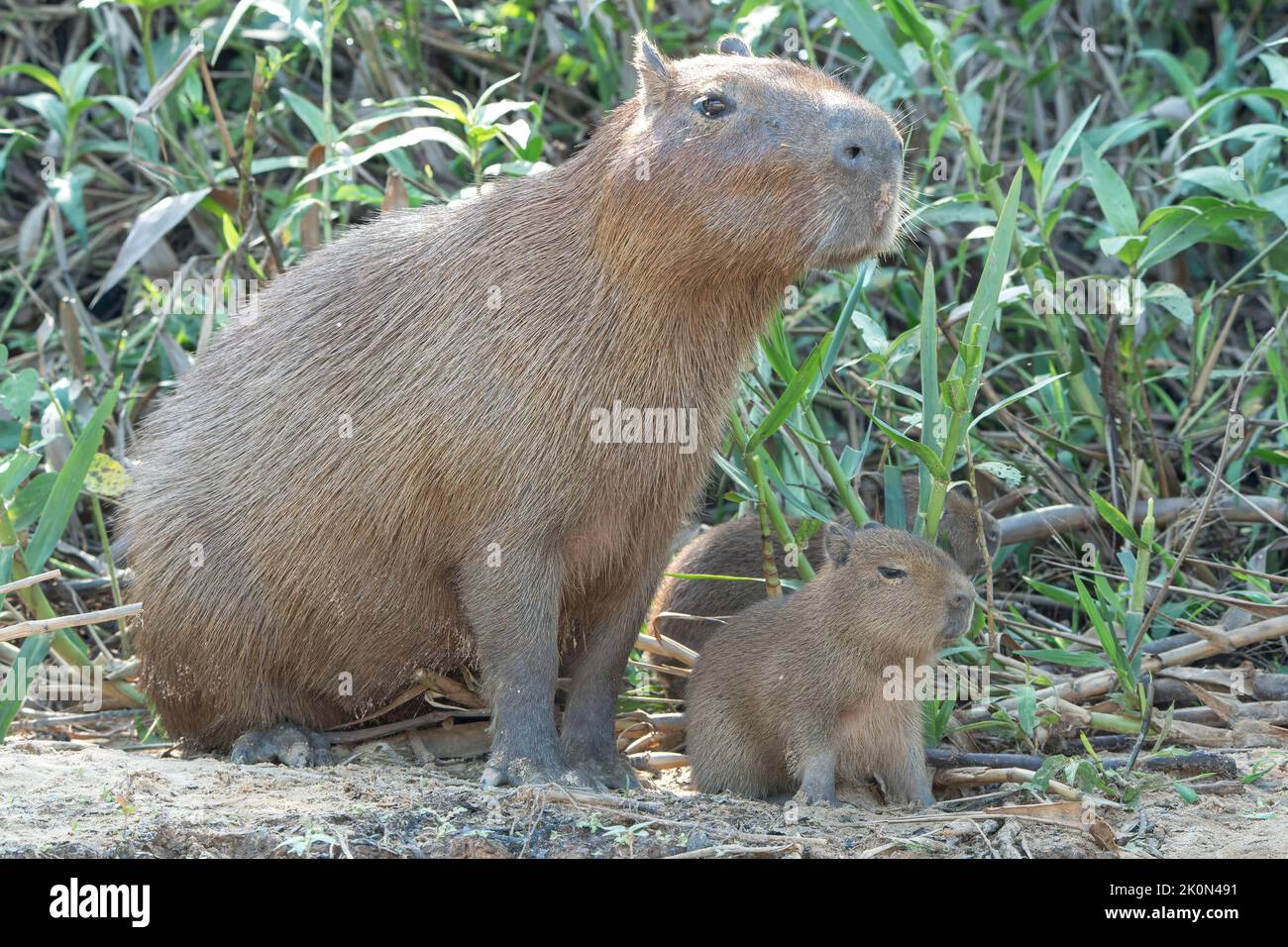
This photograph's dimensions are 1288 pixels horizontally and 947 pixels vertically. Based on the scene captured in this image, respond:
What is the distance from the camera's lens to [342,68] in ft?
24.2

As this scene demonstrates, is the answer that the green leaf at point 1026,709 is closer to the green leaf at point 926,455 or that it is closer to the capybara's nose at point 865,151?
the green leaf at point 926,455

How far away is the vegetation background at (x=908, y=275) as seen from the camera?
465cm

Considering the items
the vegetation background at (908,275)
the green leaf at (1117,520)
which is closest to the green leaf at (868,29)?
the vegetation background at (908,275)

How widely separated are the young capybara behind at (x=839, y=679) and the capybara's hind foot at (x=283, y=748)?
1.08 m

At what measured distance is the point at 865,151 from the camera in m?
3.95

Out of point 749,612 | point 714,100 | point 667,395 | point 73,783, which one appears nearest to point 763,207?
point 714,100

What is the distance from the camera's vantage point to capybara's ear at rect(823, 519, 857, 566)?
439 centimetres

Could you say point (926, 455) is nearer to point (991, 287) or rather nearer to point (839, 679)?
point (991, 287)

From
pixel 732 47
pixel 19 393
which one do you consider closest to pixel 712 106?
pixel 732 47

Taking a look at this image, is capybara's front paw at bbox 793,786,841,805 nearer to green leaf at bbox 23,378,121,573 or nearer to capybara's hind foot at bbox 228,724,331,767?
capybara's hind foot at bbox 228,724,331,767

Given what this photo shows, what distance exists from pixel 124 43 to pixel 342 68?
98cm

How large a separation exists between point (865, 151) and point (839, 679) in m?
1.35
